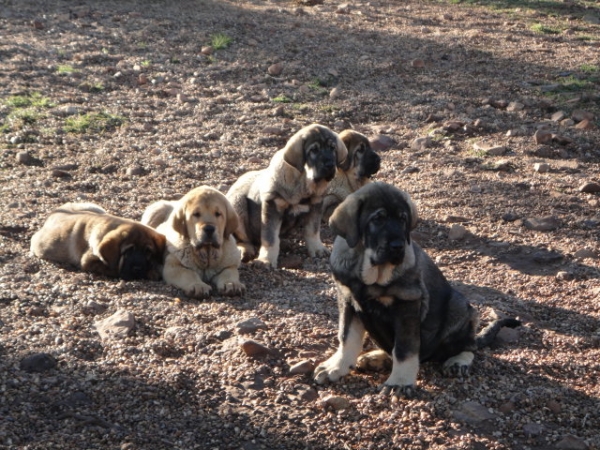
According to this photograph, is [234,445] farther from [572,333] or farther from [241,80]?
[241,80]

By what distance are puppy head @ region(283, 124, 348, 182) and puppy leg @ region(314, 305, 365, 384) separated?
301 centimetres

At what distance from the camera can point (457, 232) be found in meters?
9.85

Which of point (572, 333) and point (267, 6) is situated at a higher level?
point (267, 6)

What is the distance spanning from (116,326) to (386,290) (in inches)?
83.9

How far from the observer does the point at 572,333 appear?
24.9 ft

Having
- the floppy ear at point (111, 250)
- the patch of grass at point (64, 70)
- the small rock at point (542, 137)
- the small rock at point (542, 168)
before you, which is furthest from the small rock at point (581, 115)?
the patch of grass at point (64, 70)

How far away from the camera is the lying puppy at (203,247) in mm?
8508

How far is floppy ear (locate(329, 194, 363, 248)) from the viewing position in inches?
249

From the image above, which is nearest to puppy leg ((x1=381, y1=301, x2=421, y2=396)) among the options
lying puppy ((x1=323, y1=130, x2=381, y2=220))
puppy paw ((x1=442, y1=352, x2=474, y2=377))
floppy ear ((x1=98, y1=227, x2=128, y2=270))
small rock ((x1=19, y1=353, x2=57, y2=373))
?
puppy paw ((x1=442, y1=352, x2=474, y2=377))

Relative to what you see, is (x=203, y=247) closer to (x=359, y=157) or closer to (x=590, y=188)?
(x=359, y=157)

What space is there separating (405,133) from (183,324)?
6147 millimetres

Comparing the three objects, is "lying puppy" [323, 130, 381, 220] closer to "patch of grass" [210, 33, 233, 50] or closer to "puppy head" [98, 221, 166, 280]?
"puppy head" [98, 221, 166, 280]

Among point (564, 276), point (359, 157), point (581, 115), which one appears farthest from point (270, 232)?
point (581, 115)

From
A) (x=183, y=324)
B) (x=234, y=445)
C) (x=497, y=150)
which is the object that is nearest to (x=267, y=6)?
(x=497, y=150)
